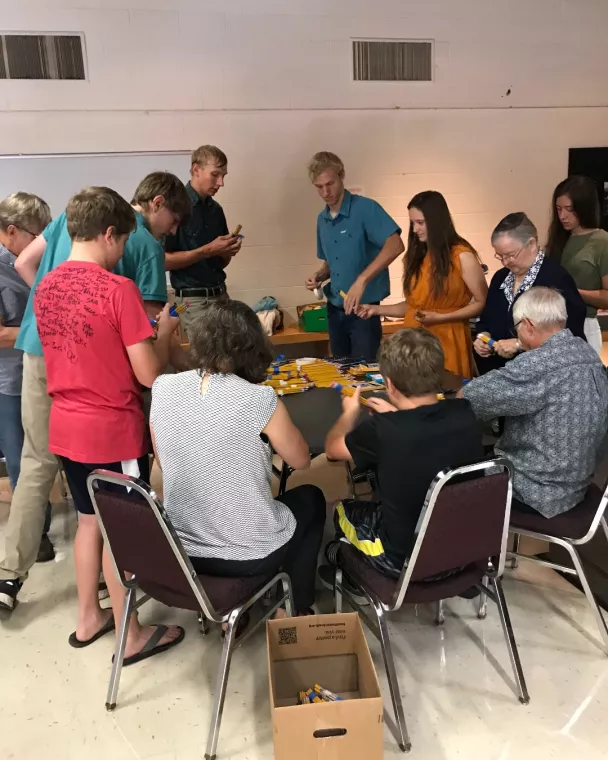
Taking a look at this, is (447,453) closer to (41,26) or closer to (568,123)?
(41,26)

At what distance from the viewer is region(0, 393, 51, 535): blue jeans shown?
8.62 feet

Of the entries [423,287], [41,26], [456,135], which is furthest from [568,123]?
[41,26]

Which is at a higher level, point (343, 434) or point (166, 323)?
point (166, 323)

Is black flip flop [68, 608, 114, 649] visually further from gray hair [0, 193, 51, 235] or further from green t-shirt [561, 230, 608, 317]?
green t-shirt [561, 230, 608, 317]

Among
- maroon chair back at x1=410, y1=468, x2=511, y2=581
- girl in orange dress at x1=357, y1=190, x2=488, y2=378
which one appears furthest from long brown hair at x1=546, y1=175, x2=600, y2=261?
maroon chair back at x1=410, y1=468, x2=511, y2=581

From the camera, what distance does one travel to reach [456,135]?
488cm

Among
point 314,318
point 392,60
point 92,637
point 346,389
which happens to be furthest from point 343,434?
point 392,60

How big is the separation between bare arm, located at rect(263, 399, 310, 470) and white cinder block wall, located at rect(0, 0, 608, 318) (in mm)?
3126

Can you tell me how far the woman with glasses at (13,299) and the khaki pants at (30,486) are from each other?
0.72 feet

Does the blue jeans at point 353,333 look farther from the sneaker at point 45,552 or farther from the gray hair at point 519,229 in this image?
the sneaker at point 45,552

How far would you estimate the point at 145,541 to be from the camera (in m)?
1.65

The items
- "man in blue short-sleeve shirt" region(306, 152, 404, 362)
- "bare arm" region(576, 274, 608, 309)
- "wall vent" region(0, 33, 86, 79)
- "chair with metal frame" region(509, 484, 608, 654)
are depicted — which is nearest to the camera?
"chair with metal frame" region(509, 484, 608, 654)

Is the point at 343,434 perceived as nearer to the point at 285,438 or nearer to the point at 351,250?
the point at 285,438

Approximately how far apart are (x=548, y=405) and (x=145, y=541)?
128 centimetres
